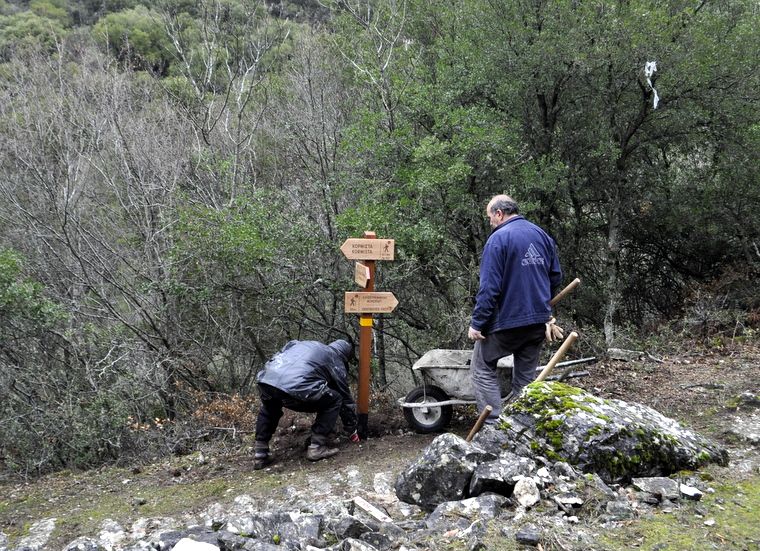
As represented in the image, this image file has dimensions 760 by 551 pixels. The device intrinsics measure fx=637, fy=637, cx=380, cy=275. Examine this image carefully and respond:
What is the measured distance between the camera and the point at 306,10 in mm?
14344

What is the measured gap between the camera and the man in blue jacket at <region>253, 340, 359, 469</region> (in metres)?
5.04

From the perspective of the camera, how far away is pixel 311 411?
5320 millimetres

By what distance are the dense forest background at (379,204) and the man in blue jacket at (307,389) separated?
135 centimetres

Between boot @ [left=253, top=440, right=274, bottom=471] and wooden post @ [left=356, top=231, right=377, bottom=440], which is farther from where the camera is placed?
wooden post @ [left=356, top=231, right=377, bottom=440]

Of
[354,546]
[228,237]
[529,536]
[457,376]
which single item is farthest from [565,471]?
[228,237]

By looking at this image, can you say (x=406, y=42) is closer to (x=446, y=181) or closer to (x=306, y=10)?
(x=446, y=181)

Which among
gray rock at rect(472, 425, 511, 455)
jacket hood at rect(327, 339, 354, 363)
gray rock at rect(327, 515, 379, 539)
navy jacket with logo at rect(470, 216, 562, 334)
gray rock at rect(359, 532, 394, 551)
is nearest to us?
gray rock at rect(359, 532, 394, 551)

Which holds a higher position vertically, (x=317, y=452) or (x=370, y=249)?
(x=370, y=249)

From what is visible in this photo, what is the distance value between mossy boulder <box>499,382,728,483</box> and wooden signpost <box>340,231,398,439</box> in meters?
1.99

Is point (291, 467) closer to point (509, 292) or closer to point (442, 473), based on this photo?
point (442, 473)

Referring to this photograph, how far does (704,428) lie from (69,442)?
6.43m

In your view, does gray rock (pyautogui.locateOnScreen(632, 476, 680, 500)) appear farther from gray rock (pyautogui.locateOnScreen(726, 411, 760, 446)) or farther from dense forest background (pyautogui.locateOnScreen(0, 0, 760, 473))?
dense forest background (pyautogui.locateOnScreen(0, 0, 760, 473))

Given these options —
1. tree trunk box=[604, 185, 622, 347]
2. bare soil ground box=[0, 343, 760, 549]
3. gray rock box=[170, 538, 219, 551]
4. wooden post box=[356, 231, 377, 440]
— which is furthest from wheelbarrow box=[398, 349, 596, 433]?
tree trunk box=[604, 185, 622, 347]

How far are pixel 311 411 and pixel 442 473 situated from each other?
1.85 metres
